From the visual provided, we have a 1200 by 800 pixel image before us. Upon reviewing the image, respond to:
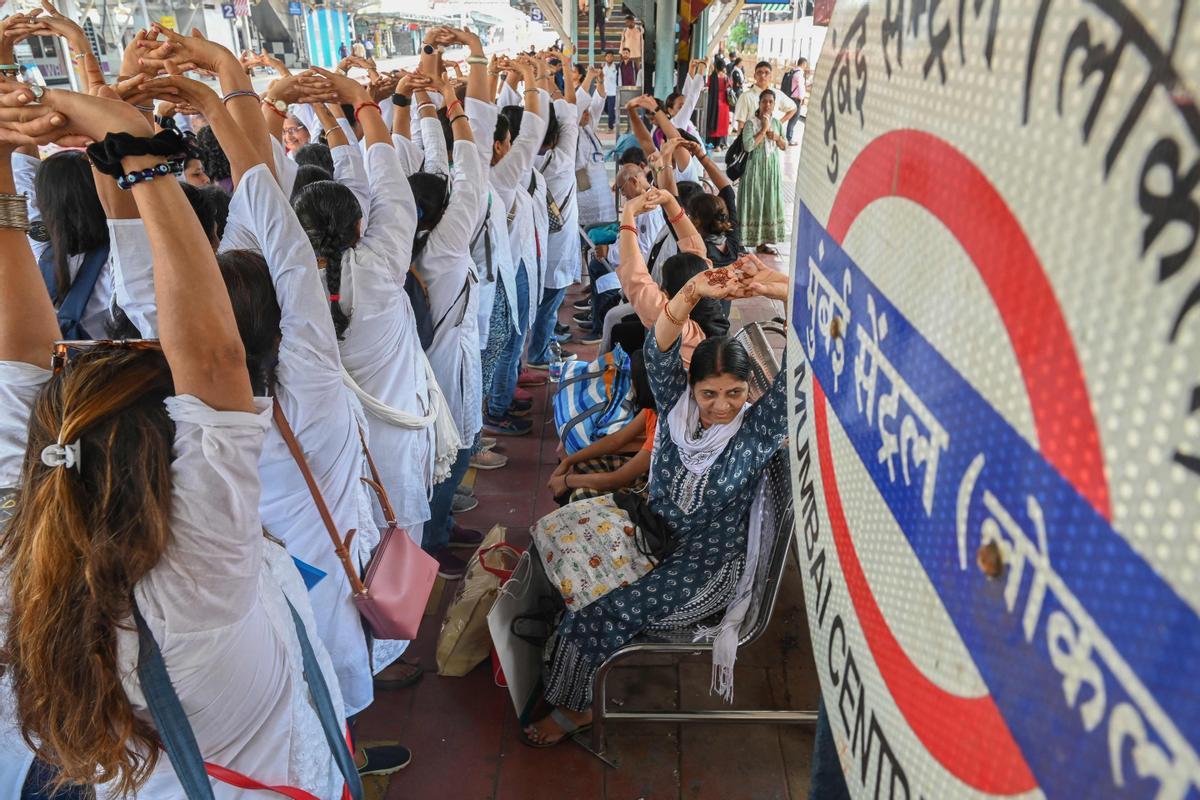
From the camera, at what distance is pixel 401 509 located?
8.46 feet

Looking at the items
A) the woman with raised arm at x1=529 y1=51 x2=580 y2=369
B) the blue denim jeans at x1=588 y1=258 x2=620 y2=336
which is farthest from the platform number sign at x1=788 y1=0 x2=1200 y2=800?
the woman with raised arm at x1=529 y1=51 x2=580 y2=369

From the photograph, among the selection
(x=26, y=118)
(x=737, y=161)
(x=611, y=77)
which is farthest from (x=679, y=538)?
(x=611, y=77)

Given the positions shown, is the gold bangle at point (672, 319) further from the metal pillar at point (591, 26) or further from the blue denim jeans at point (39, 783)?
the metal pillar at point (591, 26)

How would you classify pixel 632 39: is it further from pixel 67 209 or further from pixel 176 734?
pixel 176 734

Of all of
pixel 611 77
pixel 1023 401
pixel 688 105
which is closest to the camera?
pixel 1023 401

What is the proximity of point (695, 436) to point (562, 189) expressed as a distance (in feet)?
10.7

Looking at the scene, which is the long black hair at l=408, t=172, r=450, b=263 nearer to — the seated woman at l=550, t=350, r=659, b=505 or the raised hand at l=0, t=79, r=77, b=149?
the seated woman at l=550, t=350, r=659, b=505

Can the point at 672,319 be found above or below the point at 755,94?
below

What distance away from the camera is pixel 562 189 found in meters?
5.05

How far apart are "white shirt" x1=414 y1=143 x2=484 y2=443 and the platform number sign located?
2.31 meters

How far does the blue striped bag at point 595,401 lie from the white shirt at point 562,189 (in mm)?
1817

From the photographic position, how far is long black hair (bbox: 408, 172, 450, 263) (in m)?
2.85

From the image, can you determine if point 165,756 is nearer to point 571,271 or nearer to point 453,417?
point 453,417

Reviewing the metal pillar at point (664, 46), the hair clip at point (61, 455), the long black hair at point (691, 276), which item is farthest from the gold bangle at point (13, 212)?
the metal pillar at point (664, 46)
